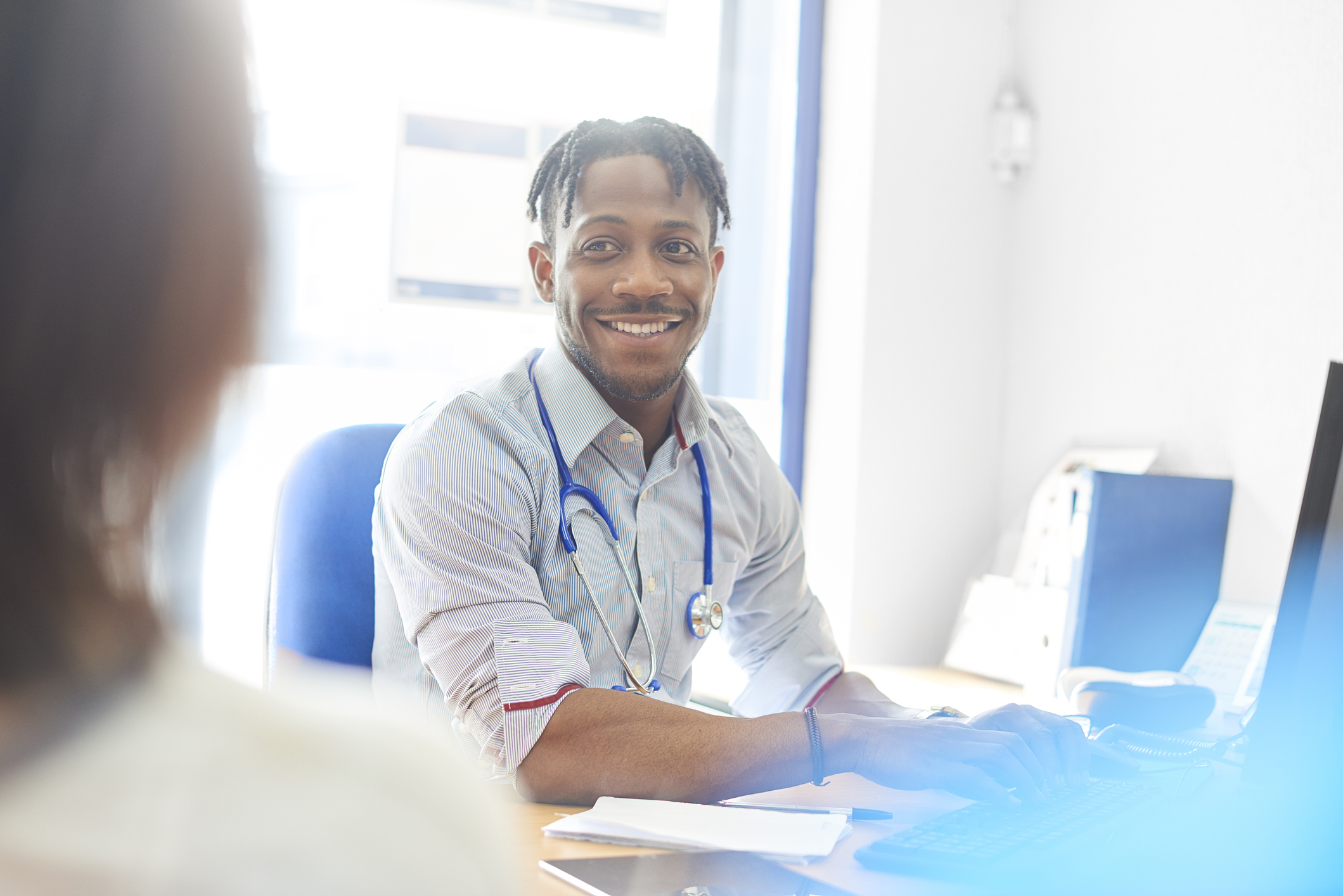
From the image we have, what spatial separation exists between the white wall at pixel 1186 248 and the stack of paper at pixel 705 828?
49.4 inches

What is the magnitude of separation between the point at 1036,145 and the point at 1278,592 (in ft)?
3.66

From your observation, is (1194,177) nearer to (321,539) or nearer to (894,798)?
(894,798)

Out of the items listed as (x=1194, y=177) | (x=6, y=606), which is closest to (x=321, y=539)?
(x=6, y=606)

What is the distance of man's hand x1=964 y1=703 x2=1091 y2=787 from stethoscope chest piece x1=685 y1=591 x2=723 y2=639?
Answer: 1.32ft

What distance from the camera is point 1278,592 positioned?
1754 millimetres

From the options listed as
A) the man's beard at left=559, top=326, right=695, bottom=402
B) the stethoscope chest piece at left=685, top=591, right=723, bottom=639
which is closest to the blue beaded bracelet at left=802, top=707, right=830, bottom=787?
the stethoscope chest piece at left=685, top=591, right=723, bottom=639

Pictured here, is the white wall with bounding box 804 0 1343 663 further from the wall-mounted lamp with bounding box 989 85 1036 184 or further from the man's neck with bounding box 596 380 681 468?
the man's neck with bounding box 596 380 681 468

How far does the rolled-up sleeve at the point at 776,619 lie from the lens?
4.90ft

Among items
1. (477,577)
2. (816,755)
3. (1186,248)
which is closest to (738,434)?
(477,577)

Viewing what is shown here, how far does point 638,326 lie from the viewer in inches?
57.8

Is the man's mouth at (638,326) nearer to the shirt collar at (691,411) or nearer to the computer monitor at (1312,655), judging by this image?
the shirt collar at (691,411)

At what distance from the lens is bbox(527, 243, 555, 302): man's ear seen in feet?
5.03

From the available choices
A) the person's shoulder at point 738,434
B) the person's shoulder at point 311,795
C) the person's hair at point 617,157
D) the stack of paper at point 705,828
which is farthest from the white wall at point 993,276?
the person's shoulder at point 311,795

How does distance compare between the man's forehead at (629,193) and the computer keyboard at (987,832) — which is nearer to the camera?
the computer keyboard at (987,832)
